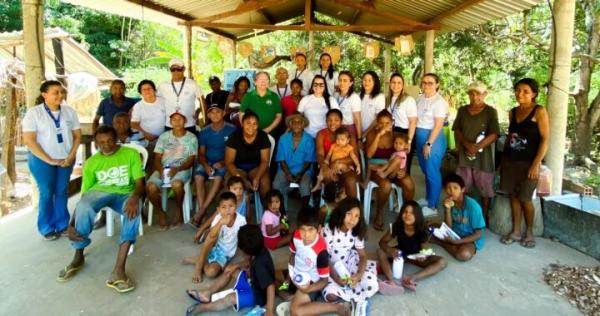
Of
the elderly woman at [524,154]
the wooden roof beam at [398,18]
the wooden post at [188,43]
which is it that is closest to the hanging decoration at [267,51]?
the wooden post at [188,43]

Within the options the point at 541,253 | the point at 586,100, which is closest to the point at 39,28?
the point at 541,253

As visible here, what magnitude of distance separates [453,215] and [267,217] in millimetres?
1588

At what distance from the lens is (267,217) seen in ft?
11.0

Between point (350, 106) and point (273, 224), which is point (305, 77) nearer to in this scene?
point (350, 106)

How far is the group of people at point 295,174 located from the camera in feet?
8.64

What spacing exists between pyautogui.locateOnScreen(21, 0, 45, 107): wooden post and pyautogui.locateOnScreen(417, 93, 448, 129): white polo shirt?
3.92 meters

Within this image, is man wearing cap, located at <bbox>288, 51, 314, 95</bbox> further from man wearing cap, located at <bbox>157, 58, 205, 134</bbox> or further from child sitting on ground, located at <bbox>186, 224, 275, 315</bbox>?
child sitting on ground, located at <bbox>186, 224, 275, 315</bbox>

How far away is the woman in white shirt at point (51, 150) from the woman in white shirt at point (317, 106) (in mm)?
2201

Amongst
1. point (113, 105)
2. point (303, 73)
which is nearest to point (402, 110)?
point (303, 73)

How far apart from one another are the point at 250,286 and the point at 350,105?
2.29 m

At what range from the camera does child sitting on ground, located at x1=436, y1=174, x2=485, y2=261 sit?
3213 mm

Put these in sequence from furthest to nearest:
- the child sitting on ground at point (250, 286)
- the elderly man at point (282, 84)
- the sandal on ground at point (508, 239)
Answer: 1. the elderly man at point (282, 84)
2. the sandal on ground at point (508, 239)
3. the child sitting on ground at point (250, 286)

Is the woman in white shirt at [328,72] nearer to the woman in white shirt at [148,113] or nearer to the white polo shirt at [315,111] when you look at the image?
the white polo shirt at [315,111]

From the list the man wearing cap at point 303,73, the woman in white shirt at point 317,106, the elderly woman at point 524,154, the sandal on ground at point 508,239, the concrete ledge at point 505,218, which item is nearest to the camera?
the elderly woman at point 524,154
